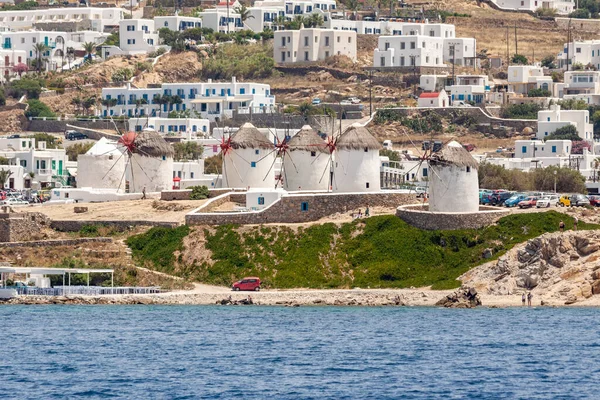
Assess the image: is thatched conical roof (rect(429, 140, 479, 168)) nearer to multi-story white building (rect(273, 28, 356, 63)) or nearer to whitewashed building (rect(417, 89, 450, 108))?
whitewashed building (rect(417, 89, 450, 108))

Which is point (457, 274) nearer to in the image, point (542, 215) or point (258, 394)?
point (542, 215)

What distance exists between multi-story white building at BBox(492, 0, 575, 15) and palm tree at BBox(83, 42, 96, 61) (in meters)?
38.8

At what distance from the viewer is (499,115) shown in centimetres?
13338

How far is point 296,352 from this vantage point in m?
64.4

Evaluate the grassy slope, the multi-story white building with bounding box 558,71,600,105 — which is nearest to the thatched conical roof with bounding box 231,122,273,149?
the grassy slope

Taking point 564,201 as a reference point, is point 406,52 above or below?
above

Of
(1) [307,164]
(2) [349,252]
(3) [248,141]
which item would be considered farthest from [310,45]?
(2) [349,252]

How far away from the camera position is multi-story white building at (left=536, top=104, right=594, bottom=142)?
12425cm

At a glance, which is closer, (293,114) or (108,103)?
(293,114)

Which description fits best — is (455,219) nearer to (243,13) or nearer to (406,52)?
(406,52)

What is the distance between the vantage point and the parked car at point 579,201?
87.1m

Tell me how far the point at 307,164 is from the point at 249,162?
3163mm

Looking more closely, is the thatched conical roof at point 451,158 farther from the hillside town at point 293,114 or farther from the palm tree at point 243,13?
the palm tree at point 243,13

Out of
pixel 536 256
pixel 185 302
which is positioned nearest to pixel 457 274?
pixel 536 256
